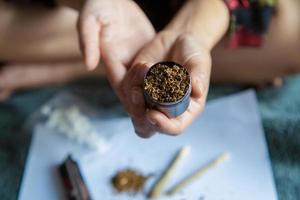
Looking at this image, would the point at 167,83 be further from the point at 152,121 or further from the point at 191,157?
the point at 191,157

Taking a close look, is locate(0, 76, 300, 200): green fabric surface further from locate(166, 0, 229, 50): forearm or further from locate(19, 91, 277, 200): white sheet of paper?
locate(166, 0, 229, 50): forearm

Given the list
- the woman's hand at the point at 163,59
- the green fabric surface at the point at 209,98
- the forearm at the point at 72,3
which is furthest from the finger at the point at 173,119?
the forearm at the point at 72,3

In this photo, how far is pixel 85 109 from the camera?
1.02m

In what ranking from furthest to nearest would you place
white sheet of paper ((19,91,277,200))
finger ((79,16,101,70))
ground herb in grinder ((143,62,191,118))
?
white sheet of paper ((19,91,277,200)) < finger ((79,16,101,70)) < ground herb in grinder ((143,62,191,118))

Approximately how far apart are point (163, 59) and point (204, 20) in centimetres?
14

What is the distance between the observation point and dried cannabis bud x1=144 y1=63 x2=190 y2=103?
0.66 meters

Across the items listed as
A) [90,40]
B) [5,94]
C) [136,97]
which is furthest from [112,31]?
[5,94]

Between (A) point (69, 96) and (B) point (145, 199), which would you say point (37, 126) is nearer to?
(A) point (69, 96)

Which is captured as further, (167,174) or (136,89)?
(167,174)

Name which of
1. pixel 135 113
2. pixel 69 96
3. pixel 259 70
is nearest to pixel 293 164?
pixel 259 70

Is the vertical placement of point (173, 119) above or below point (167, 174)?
above

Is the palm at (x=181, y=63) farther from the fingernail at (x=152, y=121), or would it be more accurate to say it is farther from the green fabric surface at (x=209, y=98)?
the green fabric surface at (x=209, y=98)

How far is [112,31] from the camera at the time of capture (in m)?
0.86

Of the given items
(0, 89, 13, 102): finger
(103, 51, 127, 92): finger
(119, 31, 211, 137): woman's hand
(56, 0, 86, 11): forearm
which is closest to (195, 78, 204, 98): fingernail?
(119, 31, 211, 137): woman's hand
